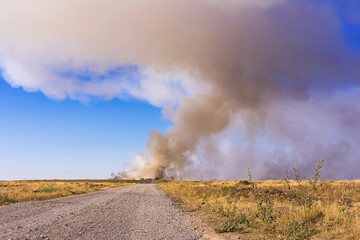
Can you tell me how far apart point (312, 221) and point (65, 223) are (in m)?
9.94

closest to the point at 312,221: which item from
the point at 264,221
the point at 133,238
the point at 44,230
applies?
the point at 264,221

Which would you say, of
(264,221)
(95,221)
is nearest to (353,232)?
(264,221)

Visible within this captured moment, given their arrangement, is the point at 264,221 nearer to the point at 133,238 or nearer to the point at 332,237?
the point at 332,237

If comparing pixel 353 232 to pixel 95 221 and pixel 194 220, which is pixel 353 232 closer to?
pixel 194 220

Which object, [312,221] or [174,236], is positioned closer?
[174,236]

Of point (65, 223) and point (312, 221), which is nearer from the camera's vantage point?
point (312, 221)

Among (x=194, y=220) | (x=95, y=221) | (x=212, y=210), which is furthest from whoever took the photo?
(x=212, y=210)

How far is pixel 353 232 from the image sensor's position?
7.77 metres

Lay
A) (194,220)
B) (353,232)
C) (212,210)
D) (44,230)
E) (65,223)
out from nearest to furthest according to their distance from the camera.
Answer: (353,232), (44,230), (65,223), (194,220), (212,210)

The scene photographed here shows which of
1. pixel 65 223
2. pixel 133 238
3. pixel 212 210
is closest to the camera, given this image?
pixel 133 238

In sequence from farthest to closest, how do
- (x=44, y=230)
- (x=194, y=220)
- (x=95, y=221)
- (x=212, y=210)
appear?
(x=212, y=210) → (x=194, y=220) → (x=95, y=221) → (x=44, y=230)

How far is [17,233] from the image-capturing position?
9.06m

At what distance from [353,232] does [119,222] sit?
8974 mm

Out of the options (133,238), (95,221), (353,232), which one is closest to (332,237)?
(353,232)
